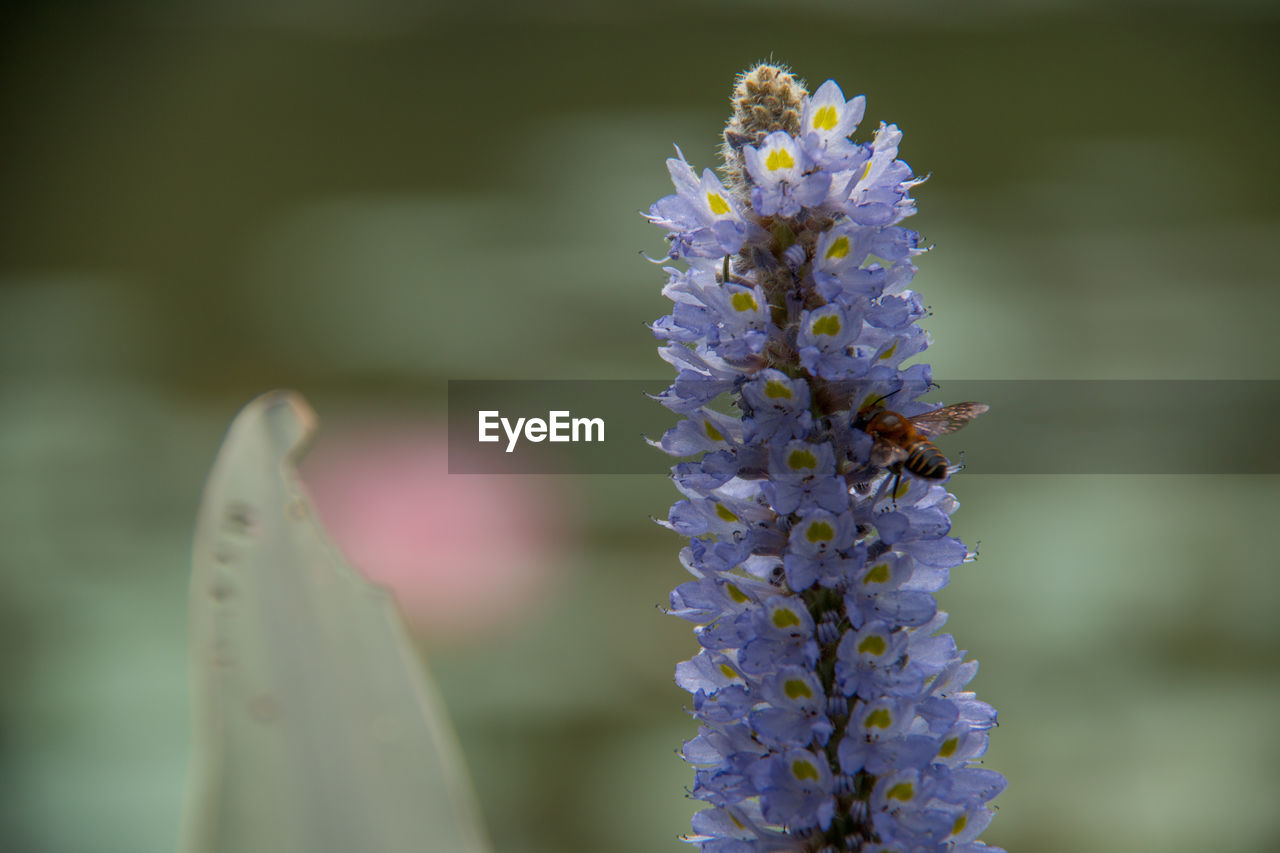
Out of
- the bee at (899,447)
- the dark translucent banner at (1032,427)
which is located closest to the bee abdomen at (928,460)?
the bee at (899,447)

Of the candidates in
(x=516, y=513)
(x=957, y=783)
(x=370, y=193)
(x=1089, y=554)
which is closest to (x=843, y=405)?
(x=957, y=783)

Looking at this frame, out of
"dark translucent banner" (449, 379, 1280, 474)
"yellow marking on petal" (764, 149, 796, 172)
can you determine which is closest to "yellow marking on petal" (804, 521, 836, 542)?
"yellow marking on petal" (764, 149, 796, 172)

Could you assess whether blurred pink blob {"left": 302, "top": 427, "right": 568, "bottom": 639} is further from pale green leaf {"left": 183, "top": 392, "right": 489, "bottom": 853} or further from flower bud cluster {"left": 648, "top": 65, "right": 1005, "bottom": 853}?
pale green leaf {"left": 183, "top": 392, "right": 489, "bottom": 853}

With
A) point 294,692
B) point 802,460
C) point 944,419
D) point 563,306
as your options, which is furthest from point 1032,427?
point 294,692

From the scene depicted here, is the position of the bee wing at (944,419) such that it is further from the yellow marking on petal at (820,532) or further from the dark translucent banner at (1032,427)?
the dark translucent banner at (1032,427)

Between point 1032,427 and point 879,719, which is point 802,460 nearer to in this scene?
point 879,719

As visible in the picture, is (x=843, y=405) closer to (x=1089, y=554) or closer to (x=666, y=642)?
(x=666, y=642)
